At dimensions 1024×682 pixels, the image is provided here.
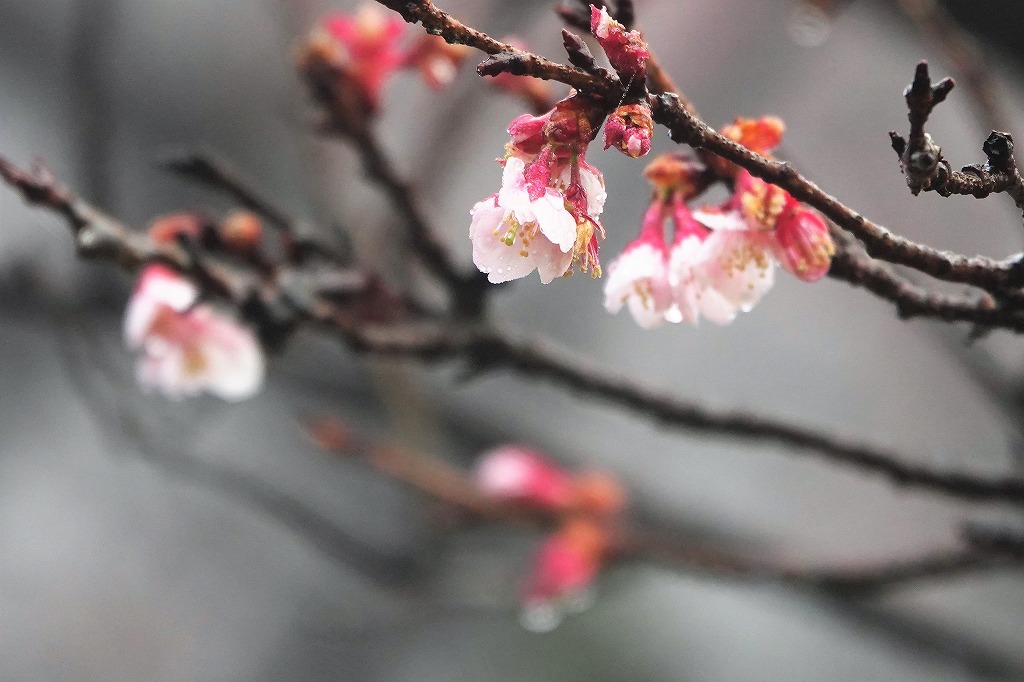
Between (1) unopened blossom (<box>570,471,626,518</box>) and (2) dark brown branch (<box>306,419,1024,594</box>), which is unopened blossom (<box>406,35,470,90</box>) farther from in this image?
(1) unopened blossom (<box>570,471,626,518</box>)

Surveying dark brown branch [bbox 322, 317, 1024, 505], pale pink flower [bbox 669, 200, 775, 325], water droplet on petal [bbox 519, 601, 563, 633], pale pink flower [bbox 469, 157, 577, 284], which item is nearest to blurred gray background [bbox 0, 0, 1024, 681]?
water droplet on petal [bbox 519, 601, 563, 633]

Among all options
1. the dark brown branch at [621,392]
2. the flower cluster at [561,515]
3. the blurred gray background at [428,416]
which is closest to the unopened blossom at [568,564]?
the flower cluster at [561,515]

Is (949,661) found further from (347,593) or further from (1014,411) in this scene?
(347,593)

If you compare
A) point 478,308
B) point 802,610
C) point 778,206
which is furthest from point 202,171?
point 802,610

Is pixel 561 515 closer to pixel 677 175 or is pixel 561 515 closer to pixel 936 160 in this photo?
pixel 677 175

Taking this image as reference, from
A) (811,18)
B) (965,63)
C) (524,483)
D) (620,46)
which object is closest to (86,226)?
(620,46)

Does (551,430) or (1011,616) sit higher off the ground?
(551,430)

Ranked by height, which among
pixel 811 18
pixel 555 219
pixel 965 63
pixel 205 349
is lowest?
pixel 555 219
